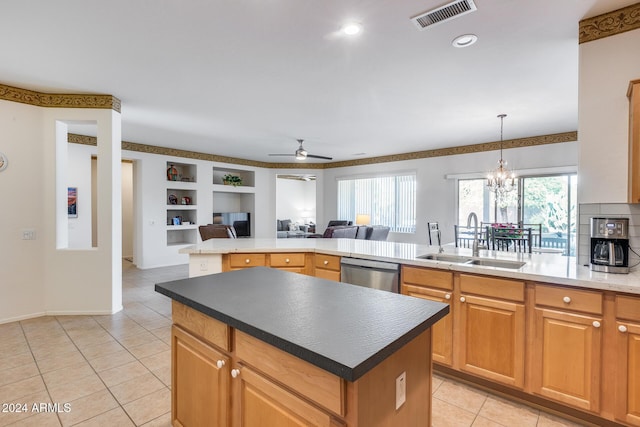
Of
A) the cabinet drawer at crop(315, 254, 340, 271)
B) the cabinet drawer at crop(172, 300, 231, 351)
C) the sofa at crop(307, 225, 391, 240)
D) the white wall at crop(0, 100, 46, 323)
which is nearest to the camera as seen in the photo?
the cabinet drawer at crop(172, 300, 231, 351)

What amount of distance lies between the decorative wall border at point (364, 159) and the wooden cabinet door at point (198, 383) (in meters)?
6.07

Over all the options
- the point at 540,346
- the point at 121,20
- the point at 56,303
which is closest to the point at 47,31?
the point at 121,20

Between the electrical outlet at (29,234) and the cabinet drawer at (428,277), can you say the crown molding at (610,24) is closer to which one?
the cabinet drawer at (428,277)

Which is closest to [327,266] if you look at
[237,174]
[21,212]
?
[21,212]

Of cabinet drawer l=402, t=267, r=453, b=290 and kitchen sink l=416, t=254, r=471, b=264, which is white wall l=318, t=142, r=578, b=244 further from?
cabinet drawer l=402, t=267, r=453, b=290

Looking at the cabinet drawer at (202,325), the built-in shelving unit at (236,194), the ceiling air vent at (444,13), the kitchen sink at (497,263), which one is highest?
the ceiling air vent at (444,13)

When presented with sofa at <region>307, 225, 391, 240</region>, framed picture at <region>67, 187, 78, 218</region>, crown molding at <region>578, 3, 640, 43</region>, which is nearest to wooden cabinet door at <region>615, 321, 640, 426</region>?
crown molding at <region>578, 3, 640, 43</region>

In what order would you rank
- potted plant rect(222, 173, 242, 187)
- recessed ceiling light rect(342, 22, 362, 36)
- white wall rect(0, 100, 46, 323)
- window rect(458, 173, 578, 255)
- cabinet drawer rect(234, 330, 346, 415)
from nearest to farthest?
1. cabinet drawer rect(234, 330, 346, 415)
2. recessed ceiling light rect(342, 22, 362, 36)
3. white wall rect(0, 100, 46, 323)
4. window rect(458, 173, 578, 255)
5. potted plant rect(222, 173, 242, 187)

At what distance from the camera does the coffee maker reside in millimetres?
1937

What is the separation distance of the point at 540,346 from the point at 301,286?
5.20 ft

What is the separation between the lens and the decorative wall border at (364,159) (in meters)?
5.78

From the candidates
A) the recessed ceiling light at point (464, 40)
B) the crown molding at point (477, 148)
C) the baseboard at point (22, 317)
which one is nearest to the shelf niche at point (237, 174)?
the crown molding at point (477, 148)

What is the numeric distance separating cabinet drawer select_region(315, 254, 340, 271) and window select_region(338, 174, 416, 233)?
5011 millimetres

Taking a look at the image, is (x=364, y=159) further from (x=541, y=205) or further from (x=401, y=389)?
(x=401, y=389)
